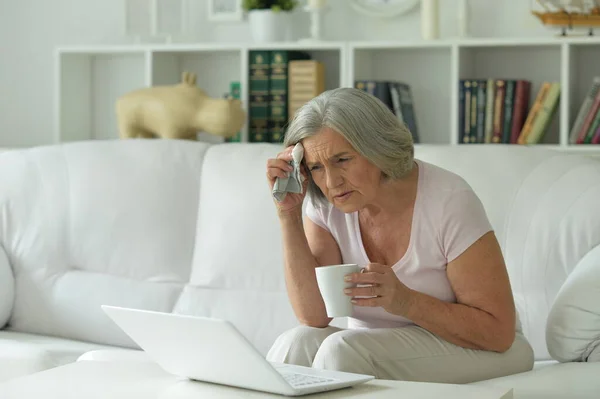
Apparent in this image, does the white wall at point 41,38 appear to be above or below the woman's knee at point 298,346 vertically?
above

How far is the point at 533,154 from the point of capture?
2398 millimetres

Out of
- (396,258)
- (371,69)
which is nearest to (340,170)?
(396,258)

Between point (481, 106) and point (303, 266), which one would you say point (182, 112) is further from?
point (303, 266)

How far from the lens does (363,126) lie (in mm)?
1866

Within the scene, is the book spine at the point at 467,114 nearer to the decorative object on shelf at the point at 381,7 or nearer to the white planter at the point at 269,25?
the decorative object on shelf at the point at 381,7

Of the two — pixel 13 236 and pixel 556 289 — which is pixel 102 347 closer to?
pixel 13 236

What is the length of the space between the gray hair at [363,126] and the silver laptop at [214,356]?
0.48 m

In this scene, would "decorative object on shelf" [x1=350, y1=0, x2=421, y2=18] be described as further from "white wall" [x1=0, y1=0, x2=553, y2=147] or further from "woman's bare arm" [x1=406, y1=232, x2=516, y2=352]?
"woman's bare arm" [x1=406, y1=232, x2=516, y2=352]

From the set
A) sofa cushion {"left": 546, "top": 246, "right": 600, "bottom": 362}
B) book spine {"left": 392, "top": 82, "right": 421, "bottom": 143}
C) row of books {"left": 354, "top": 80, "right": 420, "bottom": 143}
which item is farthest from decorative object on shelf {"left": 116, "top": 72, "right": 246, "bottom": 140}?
sofa cushion {"left": 546, "top": 246, "right": 600, "bottom": 362}

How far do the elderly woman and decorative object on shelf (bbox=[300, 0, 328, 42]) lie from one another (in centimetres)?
157

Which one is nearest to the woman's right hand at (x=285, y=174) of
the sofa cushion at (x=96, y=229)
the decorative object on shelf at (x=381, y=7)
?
the sofa cushion at (x=96, y=229)

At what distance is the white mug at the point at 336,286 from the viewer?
1.59 meters

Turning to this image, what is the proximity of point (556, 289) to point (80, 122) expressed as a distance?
2.27 m

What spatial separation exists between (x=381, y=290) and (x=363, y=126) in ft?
1.10
